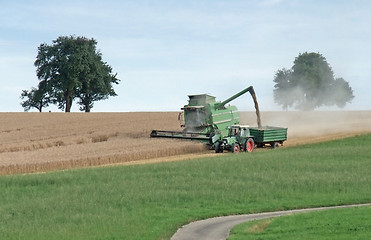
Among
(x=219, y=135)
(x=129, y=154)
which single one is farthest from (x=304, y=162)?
(x=129, y=154)

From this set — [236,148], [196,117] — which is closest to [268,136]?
[236,148]

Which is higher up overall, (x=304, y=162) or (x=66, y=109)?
(x=66, y=109)

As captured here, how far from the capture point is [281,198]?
36875 mm

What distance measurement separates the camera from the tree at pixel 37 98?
106438 mm

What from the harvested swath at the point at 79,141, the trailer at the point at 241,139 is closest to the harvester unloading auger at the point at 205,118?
the trailer at the point at 241,139

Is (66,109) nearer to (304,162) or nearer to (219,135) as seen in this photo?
(219,135)

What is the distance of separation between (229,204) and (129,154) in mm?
23826

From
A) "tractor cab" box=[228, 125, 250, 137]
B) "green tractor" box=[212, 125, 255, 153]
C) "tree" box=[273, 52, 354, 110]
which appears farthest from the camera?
"tree" box=[273, 52, 354, 110]

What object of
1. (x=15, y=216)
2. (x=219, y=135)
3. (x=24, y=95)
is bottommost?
(x=15, y=216)

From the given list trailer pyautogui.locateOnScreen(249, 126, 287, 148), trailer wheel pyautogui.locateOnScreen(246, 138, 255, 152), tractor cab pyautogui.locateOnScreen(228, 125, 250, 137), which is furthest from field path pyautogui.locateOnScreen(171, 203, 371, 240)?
trailer pyautogui.locateOnScreen(249, 126, 287, 148)

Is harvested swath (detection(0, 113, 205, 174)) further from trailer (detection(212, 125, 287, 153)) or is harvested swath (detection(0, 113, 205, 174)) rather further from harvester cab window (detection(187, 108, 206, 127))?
trailer (detection(212, 125, 287, 153))

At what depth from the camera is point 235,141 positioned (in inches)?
2367

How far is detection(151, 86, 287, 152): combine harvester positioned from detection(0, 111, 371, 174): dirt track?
4.94ft

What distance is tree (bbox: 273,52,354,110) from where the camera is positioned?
433 ft
